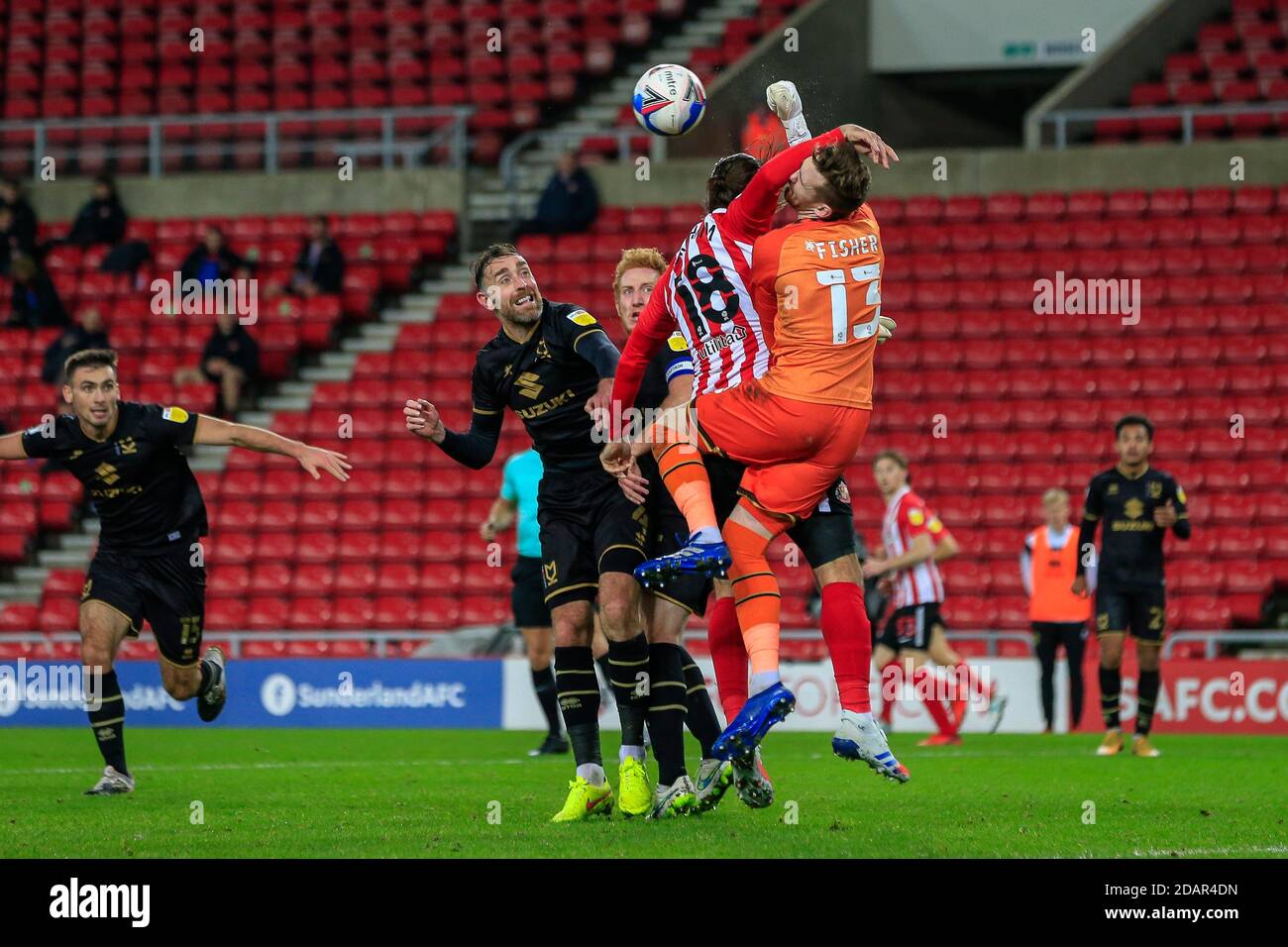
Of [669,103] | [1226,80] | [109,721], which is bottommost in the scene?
[109,721]

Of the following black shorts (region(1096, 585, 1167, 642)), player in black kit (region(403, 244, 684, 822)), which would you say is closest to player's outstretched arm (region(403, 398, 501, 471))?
player in black kit (region(403, 244, 684, 822))

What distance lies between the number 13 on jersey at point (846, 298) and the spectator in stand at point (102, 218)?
16885 millimetres

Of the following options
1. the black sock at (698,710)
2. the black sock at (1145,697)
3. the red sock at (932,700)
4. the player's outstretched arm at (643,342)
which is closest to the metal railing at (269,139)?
the red sock at (932,700)

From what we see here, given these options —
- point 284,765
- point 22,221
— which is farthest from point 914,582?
point 22,221

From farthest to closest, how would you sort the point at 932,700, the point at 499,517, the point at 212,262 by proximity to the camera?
the point at 212,262, the point at 932,700, the point at 499,517

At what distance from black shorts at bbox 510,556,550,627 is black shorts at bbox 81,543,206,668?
340 cm

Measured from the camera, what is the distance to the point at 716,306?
7297 millimetres

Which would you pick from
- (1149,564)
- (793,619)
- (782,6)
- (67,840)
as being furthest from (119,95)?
(67,840)

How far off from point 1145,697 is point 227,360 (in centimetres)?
1108

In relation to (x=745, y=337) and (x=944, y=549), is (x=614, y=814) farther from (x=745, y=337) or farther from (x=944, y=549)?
(x=944, y=549)

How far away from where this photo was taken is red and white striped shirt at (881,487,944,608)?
1431 cm

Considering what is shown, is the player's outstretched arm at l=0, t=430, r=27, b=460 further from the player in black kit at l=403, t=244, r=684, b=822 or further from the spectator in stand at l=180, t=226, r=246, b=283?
the spectator in stand at l=180, t=226, r=246, b=283

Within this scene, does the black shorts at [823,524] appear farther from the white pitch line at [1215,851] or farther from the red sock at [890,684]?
the red sock at [890,684]

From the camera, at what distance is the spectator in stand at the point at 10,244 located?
21.8 m
